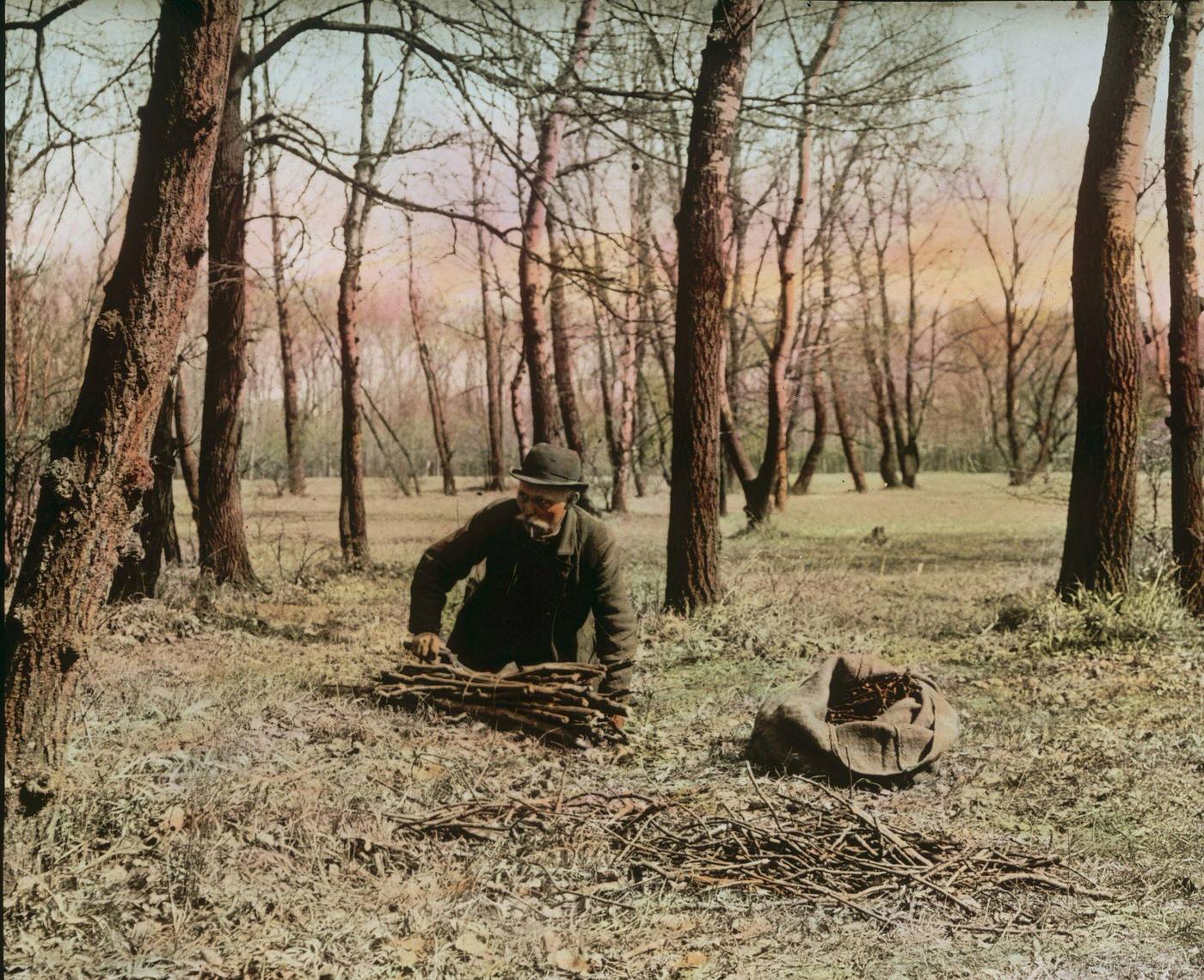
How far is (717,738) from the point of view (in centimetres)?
542

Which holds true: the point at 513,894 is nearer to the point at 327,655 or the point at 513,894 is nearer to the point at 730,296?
the point at 327,655

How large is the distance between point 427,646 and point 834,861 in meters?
2.35

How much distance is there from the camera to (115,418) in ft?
12.2

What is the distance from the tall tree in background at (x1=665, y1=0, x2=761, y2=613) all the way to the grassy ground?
53 centimetres

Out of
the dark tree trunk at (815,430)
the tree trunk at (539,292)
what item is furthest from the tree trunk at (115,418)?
the dark tree trunk at (815,430)

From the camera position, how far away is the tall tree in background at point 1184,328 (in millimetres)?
8742

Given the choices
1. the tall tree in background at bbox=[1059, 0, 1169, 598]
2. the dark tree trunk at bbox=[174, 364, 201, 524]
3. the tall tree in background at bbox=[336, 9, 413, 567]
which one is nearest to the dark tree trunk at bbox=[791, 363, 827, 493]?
the tall tree in background at bbox=[336, 9, 413, 567]

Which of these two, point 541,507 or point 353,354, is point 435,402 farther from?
point 541,507

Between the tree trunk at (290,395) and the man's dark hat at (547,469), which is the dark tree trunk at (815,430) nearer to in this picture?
the tree trunk at (290,395)

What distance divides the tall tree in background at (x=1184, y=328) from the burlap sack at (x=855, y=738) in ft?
16.2

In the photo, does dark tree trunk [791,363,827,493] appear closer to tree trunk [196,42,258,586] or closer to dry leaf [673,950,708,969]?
tree trunk [196,42,258,586]

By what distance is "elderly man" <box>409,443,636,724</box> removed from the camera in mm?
5016

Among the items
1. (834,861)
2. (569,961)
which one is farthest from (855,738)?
(569,961)

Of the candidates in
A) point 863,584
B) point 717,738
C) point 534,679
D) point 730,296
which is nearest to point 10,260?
point 534,679
